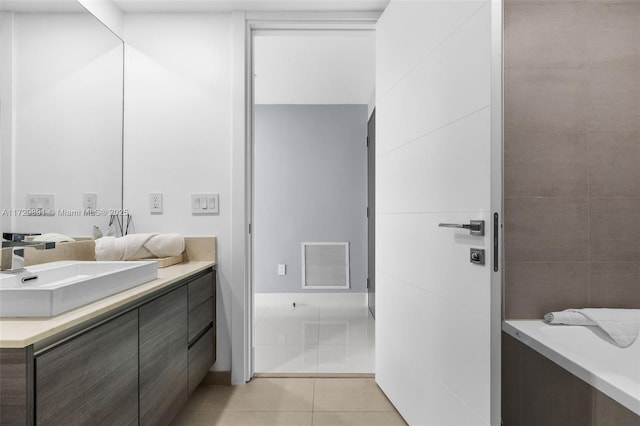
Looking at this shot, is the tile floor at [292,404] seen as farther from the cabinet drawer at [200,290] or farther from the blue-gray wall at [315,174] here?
the blue-gray wall at [315,174]

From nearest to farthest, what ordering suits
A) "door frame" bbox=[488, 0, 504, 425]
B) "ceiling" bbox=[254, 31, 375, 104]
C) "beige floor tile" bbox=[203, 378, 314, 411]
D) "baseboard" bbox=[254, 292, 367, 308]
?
"door frame" bbox=[488, 0, 504, 425]
"beige floor tile" bbox=[203, 378, 314, 411]
"ceiling" bbox=[254, 31, 375, 104]
"baseboard" bbox=[254, 292, 367, 308]

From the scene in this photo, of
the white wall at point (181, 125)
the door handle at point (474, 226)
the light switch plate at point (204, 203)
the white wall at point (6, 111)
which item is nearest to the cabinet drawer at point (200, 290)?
the white wall at point (181, 125)

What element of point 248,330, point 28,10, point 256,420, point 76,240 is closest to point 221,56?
point 28,10

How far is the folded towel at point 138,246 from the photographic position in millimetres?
1786

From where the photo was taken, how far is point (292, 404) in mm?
1962

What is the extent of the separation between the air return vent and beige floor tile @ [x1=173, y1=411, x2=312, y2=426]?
2.26 m

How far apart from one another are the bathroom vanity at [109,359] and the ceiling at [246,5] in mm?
1551

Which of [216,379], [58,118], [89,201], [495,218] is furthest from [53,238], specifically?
[495,218]

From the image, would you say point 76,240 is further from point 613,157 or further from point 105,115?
point 613,157

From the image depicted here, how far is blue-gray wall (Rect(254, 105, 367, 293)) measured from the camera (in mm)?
4102

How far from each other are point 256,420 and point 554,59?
2.12m

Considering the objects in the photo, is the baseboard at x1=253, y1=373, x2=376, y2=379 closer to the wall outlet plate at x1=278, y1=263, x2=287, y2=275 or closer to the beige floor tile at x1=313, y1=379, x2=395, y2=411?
the beige floor tile at x1=313, y1=379, x2=395, y2=411

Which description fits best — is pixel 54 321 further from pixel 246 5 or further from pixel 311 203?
pixel 311 203

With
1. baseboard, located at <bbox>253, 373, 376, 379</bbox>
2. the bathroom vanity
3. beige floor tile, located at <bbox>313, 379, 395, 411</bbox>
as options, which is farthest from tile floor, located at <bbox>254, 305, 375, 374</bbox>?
the bathroom vanity
